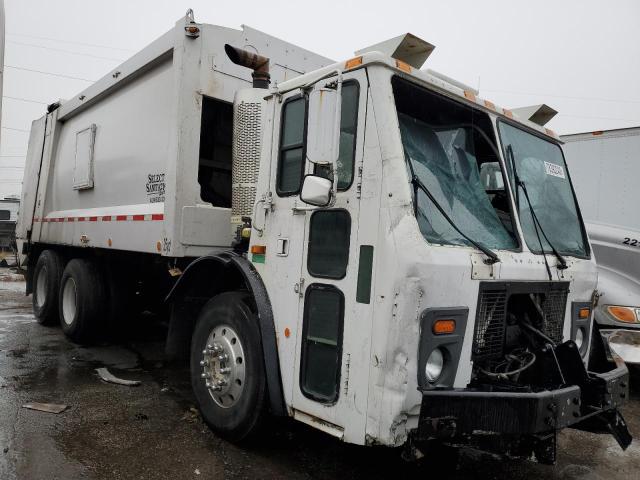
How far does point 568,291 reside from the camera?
348 cm

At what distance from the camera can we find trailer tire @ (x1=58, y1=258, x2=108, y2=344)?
6.09 m

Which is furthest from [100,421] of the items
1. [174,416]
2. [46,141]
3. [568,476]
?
[46,141]

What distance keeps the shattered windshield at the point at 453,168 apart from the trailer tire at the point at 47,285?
18.7 ft

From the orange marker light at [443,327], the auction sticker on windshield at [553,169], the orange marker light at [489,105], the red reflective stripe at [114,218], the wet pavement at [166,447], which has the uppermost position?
the orange marker light at [489,105]

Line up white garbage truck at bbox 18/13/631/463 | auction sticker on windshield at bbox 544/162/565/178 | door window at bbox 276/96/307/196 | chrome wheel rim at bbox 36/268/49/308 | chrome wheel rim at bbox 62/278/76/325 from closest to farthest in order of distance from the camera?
white garbage truck at bbox 18/13/631/463 < door window at bbox 276/96/307/196 < auction sticker on windshield at bbox 544/162/565/178 < chrome wheel rim at bbox 62/278/76/325 < chrome wheel rim at bbox 36/268/49/308

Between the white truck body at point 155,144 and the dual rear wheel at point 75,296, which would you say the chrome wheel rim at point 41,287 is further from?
the white truck body at point 155,144

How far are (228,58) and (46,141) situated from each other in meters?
4.31

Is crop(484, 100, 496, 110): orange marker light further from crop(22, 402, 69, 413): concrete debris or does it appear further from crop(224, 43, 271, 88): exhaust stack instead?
crop(22, 402, 69, 413): concrete debris

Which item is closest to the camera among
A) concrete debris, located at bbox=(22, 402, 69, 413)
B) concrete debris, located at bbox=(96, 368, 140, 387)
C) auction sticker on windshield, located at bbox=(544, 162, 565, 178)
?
auction sticker on windshield, located at bbox=(544, 162, 565, 178)

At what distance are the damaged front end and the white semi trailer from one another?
1787mm

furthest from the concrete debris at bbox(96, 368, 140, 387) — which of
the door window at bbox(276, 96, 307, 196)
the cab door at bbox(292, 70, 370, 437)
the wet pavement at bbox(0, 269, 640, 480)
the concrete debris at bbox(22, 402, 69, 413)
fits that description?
the door window at bbox(276, 96, 307, 196)

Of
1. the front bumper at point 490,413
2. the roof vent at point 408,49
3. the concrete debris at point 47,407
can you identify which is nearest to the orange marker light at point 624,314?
the front bumper at point 490,413

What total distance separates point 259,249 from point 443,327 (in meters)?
1.33

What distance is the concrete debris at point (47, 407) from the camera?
4.14 metres
